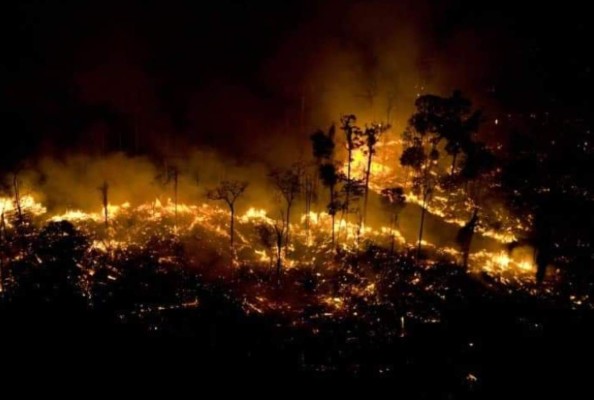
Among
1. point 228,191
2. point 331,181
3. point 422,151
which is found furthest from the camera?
point 228,191

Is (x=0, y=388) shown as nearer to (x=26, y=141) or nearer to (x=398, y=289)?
(x=398, y=289)

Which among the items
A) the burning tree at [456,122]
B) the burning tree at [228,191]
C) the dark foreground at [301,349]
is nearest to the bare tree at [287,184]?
the burning tree at [228,191]

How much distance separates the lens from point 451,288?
26.8m

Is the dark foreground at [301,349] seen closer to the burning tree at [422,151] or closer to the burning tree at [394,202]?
the burning tree at [422,151]

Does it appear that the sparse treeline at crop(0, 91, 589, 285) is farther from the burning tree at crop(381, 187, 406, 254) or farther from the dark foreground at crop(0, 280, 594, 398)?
the dark foreground at crop(0, 280, 594, 398)

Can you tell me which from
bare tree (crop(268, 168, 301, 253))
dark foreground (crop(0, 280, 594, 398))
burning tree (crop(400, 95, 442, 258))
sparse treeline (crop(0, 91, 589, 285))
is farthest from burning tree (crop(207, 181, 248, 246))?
burning tree (crop(400, 95, 442, 258))

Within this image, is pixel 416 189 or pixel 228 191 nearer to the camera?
pixel 416 189

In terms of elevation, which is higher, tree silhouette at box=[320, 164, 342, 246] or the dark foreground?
tree silhouette at box=[320, 164, 342, 246]

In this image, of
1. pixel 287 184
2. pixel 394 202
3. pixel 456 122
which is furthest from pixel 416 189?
pixel 287 184

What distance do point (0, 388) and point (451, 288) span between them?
20290 mm

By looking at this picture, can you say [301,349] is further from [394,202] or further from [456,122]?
[456,122]

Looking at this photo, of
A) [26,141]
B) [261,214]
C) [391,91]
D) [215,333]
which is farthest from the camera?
[391,91]

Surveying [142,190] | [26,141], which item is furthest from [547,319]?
[26,141]

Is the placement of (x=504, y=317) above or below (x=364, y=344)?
above
